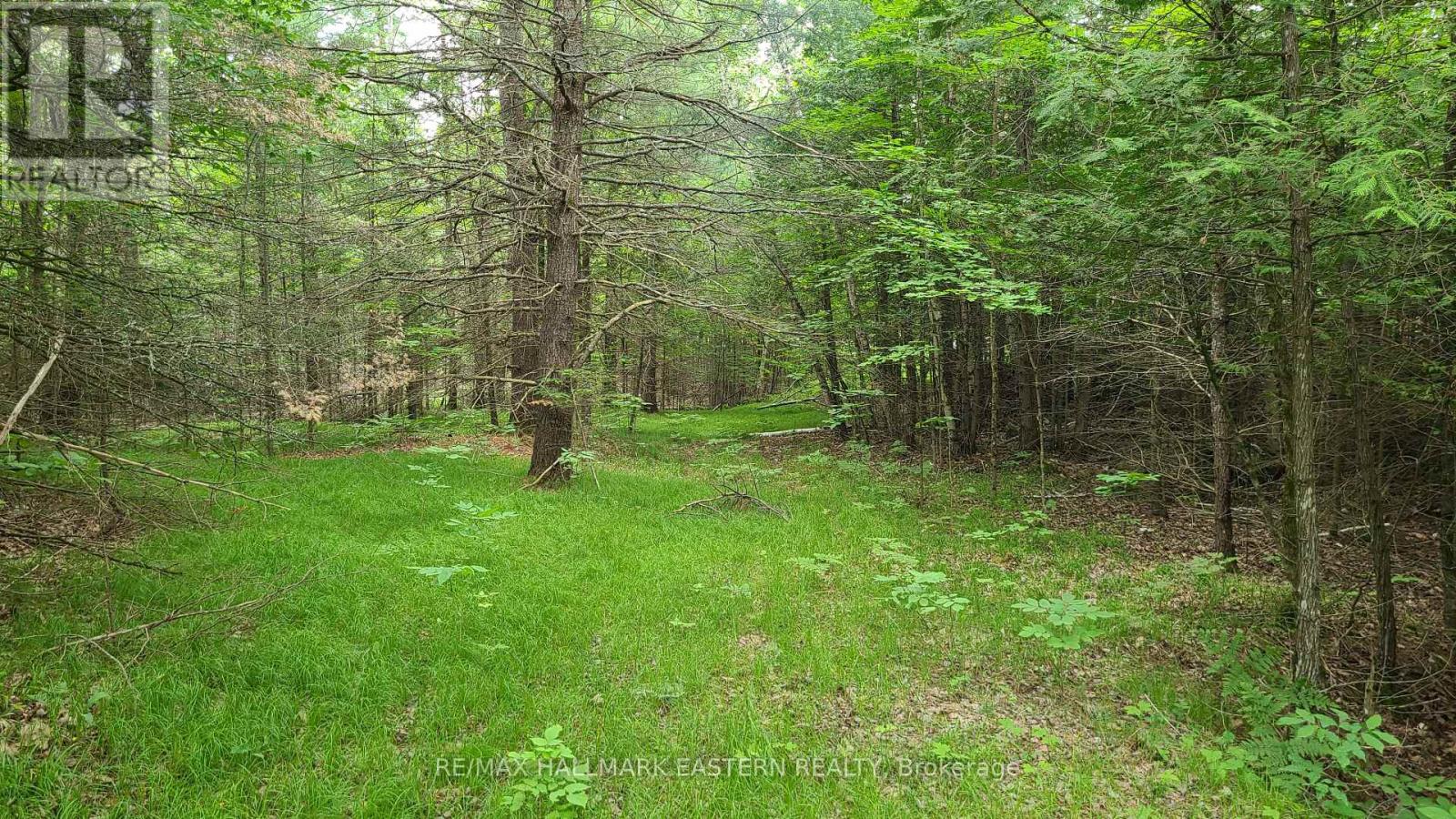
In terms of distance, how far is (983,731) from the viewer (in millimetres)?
4242

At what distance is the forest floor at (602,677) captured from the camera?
338 cm

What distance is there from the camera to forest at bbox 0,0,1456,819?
356 cm

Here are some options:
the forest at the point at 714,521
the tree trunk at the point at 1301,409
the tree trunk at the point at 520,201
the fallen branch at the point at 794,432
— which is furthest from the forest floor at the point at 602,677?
the fallen branch at the point at 794,432

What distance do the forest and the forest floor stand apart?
3cm

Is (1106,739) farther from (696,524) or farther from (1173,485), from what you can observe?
(1173,485)

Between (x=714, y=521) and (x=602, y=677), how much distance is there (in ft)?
13.7

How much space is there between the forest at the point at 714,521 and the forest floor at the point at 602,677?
0.03 metres

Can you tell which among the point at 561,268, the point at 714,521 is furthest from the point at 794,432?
the point at 561,268

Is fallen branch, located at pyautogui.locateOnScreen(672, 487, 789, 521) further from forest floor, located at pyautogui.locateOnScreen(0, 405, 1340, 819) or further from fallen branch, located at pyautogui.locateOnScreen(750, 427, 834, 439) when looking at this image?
fallen branch, located at pyautogui.locateOnScreen(750, 427, 834, 439)

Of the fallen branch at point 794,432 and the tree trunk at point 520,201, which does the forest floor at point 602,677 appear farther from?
the fallen branch at point 794,432

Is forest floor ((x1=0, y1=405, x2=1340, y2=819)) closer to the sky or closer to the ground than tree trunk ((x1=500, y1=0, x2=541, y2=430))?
closer to the ground

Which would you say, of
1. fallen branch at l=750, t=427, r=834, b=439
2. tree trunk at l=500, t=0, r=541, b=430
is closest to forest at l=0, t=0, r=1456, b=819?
tree trunk at l=500, t=0, r=541, b=430

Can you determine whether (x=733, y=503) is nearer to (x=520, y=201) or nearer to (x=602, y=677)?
(x=602, y=677)

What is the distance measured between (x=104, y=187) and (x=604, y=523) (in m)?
5.67
